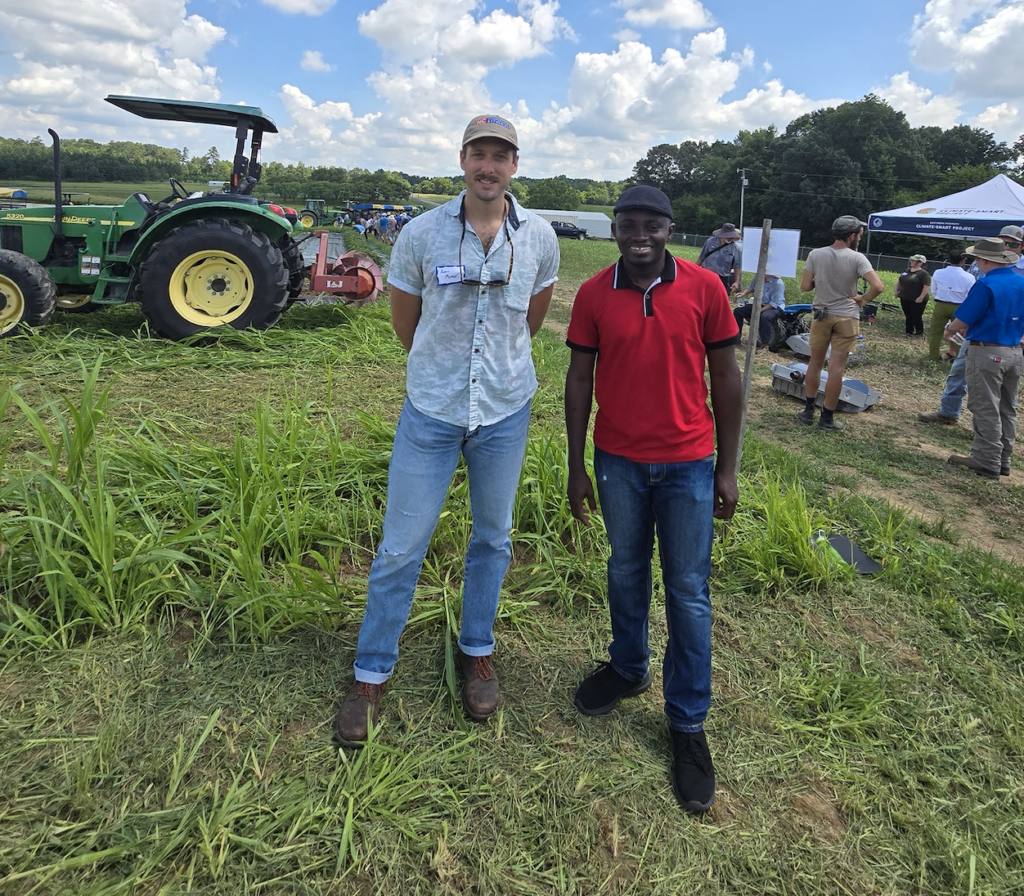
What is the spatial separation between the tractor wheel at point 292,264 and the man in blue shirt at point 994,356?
6035 mm

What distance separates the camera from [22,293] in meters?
5.34

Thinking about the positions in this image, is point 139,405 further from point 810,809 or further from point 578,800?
point 810,809

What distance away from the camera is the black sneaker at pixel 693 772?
70.9 inches

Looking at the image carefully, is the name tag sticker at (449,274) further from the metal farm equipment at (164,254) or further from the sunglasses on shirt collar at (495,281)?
the metal farm equipment at (164,254)

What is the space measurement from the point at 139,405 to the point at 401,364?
211cm

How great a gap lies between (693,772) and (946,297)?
8.45 meters

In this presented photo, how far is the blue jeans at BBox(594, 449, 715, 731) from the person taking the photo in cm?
184

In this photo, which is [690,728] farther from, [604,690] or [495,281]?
[495,281]

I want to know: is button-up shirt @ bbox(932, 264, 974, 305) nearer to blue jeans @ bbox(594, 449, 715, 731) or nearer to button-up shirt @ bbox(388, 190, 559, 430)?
blue jeans @ bbox(594, 449, 715, 731)

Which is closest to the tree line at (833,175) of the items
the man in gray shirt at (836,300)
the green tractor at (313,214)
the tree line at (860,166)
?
the tree line at (860,166)

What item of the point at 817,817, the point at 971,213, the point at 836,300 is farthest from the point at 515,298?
the point at 971,213

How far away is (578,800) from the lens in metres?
1.81

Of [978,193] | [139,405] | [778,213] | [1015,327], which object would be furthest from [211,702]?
[778,213]

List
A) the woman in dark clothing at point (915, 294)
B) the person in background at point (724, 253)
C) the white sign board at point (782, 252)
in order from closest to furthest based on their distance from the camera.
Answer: the white sign board at point (782, 252) → the person in background at point (724, 253) → the woman in dark clothing at point (915, 294)
